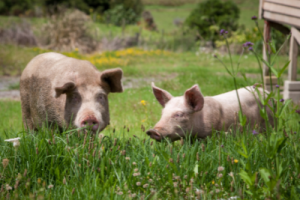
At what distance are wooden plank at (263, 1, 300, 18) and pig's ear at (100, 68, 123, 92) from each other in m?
4.73

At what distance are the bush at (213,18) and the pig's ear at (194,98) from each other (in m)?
17.3

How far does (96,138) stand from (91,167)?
0.42m

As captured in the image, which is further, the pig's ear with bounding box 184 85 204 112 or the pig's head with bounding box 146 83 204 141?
the pig's ear with bounding box 184 85 204 112

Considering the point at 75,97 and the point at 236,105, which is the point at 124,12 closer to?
the point at 236,105

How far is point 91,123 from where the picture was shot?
3.48 metres

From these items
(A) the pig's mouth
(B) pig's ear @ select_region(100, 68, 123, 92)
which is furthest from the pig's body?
(B) pig's ear @ select_region(100, 68, 123, 92)

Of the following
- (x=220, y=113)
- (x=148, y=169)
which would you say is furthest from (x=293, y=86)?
(x=148, y=169)

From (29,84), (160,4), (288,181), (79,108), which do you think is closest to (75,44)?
(29,84)

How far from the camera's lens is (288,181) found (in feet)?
9.05

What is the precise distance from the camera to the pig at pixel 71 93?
3.60m

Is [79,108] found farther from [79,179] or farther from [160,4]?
[160,4]

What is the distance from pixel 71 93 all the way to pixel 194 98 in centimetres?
131

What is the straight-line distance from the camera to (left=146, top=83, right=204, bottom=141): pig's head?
3707 millimetres

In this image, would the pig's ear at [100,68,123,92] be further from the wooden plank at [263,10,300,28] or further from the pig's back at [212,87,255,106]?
the wooden plank at [263,10,300,28]
